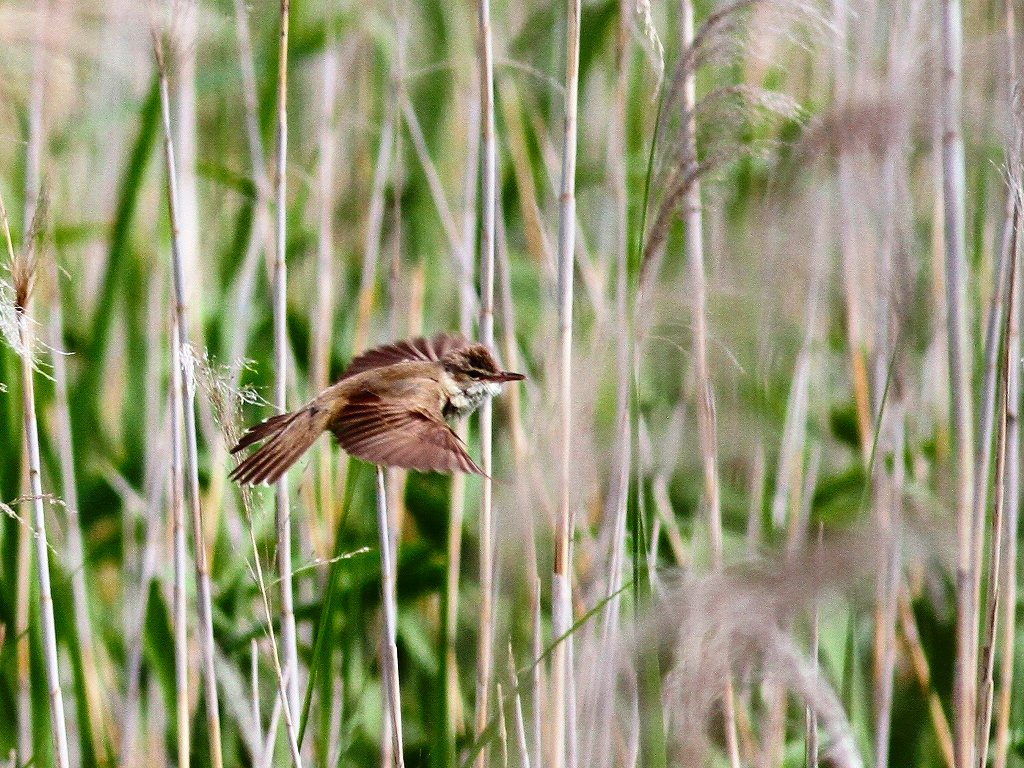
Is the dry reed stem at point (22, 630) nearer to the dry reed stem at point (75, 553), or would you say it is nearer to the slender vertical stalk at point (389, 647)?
the dry reed stem at point (75, 553)

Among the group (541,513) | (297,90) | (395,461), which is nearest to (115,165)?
(297,90)

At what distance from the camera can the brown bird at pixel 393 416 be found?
4.90 ft

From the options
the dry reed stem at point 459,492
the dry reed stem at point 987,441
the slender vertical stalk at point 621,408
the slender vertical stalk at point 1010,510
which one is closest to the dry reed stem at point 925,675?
the slender vertical stalk at point 1010,510

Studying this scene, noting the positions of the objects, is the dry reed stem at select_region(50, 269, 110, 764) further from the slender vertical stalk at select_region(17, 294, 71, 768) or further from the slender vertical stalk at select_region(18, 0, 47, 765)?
the slender vertical stalk at select_region(17, 294, 71, 768)

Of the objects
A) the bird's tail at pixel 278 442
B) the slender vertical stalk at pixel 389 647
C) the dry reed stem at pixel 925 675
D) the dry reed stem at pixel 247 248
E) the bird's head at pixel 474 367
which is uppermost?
the dry reed stem at pixel 247 248

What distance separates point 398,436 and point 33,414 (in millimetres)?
411

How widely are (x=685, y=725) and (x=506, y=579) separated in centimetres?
83

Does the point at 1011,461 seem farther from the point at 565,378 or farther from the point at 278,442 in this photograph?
the point at 278,442

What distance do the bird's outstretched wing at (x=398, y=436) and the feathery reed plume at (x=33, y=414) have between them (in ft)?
1.13

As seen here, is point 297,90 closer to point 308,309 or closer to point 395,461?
point 308,309

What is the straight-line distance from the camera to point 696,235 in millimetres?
1922

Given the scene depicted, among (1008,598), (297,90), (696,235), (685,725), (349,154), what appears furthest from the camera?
(297,90)

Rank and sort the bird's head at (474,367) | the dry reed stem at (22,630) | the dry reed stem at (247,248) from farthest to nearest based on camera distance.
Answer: the dry reed stem at (247,248) < the dry reed stem at (22,630) < the bird's head at (474,367)

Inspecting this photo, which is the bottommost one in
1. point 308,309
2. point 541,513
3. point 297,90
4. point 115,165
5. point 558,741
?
point 558,741
